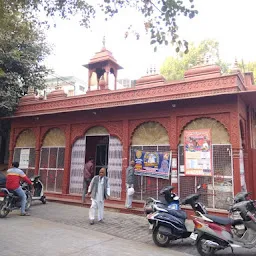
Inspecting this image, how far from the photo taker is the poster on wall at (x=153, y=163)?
8953mm

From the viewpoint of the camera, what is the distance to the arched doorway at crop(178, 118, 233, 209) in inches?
312

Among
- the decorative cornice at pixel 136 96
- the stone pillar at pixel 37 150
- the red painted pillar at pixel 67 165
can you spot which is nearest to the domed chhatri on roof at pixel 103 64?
the decorative cornice at pixel 136 96

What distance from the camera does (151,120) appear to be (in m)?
9.61

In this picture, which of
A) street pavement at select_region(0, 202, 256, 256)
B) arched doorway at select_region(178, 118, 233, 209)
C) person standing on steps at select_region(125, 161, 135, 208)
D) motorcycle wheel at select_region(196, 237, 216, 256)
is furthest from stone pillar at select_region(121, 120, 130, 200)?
motorcycle wheel at select_region(196, 237, 216, 256)

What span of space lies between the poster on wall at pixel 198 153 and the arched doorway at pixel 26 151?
7.17m

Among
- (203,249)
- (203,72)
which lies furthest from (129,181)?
(203,72)

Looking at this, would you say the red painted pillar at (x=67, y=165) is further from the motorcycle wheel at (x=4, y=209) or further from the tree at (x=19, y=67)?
the tree at (x=19, y=67)

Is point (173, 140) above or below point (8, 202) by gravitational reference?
above

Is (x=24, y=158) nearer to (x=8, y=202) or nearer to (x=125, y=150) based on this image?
(x=8, y=202)

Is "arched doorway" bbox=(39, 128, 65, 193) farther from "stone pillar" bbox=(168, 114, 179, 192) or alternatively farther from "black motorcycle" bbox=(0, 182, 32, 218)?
"stone pillar" bbox=(168, 114, 179, 192)

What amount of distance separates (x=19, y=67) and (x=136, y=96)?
713 centimetres

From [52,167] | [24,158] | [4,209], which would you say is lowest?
[4,209]

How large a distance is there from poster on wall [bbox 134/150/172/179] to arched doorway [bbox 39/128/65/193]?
3648 mm

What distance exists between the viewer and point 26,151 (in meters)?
12.8
